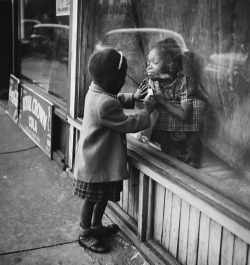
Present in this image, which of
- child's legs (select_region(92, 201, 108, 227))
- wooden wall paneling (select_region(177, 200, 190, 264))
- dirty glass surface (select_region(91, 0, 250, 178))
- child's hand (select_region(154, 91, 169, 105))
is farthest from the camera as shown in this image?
child's legs (select_region(92, 201, 108, 227))

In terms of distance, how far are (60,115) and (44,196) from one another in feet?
3.33

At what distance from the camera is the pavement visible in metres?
2.80

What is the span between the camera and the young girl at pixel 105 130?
2.58 m

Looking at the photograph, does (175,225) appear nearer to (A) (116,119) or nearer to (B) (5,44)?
(A) (116,119)

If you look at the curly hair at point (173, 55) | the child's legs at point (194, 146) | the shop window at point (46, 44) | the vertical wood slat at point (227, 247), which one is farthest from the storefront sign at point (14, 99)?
the vertical wood slat at point (227, 247)

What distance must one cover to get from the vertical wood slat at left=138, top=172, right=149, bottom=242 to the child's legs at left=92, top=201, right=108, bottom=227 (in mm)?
266

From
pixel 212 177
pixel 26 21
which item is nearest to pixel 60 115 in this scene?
pixel 212 177

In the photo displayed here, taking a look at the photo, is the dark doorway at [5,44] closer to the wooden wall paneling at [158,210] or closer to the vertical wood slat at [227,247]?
the wooden wall paneling at [158,210]

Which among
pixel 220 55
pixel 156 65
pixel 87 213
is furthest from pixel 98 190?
pixel 220 55

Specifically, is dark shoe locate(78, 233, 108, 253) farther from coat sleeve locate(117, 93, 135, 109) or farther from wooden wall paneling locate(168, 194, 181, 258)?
coat sleeve locate(117, 93, 135, 109)

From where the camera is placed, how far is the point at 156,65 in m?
2.96

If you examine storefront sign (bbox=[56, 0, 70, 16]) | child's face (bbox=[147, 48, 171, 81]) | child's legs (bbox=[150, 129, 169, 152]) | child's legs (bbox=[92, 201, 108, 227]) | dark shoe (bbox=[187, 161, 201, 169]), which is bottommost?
child's legs (bbox=[92, 201, 108, 227])

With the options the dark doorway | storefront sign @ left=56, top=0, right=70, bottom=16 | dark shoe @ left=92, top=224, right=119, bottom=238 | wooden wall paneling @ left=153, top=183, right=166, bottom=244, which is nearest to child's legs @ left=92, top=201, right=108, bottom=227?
→ dark shoe @ left=92, top=224, right=119, bottom=238

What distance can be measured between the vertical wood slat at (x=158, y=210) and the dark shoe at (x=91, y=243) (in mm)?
389
